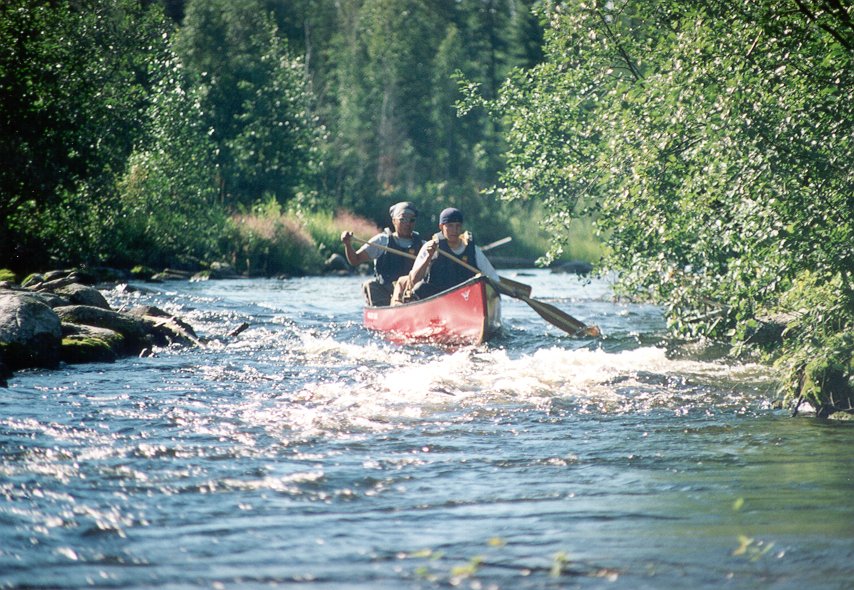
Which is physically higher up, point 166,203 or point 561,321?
point 166,203

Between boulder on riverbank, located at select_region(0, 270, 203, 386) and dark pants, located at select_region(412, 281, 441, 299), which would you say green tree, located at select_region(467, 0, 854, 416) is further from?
boulder on riverbank, located at select_region(0, 270, 203, 386)

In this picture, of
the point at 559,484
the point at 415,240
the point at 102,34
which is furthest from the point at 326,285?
the point at 559,484

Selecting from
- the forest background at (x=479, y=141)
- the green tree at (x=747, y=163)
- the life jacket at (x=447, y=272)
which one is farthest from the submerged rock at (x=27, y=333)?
the green tree at (x=747, y=163)

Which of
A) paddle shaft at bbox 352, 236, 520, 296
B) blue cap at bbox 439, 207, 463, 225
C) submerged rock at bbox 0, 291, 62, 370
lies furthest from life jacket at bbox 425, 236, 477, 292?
submerged rock at bbox 0, 291, 62, 370

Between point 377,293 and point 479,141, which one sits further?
point 479,141

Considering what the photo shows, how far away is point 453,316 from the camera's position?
1316 cm

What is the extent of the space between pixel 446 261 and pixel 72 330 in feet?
16.0

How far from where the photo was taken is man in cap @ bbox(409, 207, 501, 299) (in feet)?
44.8

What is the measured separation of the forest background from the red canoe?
1129 millimetres

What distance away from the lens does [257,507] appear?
541cm

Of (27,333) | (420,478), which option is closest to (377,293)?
(27,333)

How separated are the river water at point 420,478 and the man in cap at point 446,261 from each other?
269 centimetres

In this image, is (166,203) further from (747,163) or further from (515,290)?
(747,163)

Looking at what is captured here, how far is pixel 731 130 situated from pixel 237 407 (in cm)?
435
